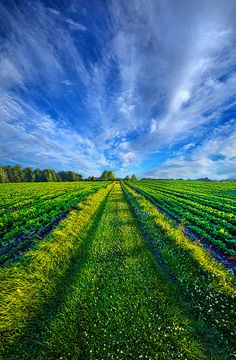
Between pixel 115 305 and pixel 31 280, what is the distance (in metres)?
3.16

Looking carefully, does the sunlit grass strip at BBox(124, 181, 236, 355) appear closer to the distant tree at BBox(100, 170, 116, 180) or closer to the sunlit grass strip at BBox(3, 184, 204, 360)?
the sunlit grass strip at BBox(3, 184, 204, 360)

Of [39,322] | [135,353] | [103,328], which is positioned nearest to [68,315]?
[39,322]

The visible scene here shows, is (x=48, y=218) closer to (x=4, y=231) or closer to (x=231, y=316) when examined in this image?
(x=4, y=231)

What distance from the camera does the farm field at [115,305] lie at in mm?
3623

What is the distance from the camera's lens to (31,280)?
213 inches

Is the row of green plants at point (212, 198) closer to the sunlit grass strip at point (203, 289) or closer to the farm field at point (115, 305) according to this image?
the sunlit grass strip at point (203, 289)

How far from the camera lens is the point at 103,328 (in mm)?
4012

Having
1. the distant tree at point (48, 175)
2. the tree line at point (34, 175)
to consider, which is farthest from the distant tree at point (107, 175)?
the distant tree at point (48, 175)

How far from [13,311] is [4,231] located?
870cm

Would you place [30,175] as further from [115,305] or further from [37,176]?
[115,305]

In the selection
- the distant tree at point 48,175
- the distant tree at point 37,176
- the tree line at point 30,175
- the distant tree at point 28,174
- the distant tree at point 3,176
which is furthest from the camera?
the distant tree at point 37,176

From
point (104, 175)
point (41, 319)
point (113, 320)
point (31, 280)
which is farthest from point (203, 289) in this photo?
point (104, 175)

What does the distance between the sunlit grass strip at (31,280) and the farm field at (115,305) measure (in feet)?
0.08

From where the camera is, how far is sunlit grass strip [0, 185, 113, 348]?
4.22 meters
